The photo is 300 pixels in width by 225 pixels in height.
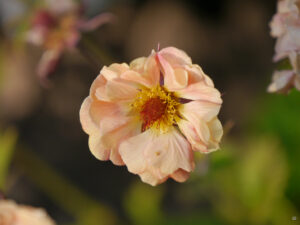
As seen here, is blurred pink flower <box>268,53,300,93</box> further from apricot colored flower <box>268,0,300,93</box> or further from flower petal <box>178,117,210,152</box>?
flower petal <box>178,117,210,152</box>

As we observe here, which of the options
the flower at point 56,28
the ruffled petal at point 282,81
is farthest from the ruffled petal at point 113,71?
the flower at point 56,28

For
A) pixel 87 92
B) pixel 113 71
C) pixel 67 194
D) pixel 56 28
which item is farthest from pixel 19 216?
pixel 87 92

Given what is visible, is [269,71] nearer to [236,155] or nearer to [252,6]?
[252,6]

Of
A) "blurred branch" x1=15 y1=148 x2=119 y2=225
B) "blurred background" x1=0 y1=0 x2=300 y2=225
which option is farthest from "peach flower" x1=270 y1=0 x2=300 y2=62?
"blurred branch" x1=15 y1=148 x2=119 y2=225

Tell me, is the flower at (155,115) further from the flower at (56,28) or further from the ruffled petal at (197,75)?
the flower at (56,28)

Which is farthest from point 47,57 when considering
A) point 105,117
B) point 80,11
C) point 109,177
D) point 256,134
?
point 109,177

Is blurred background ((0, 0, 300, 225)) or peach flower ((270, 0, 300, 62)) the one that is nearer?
peach flower ((270, 0, 300, 62))

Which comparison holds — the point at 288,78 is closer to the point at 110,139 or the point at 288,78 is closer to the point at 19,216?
the point at 110,139
